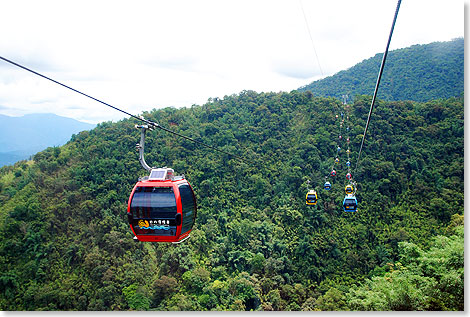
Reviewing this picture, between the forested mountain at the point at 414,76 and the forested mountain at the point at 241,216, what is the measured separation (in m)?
13.9

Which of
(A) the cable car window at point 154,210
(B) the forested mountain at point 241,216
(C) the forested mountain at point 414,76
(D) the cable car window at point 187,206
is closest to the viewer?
(A) the cable car window at point 154,210

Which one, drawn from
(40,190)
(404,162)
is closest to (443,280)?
(404,162)

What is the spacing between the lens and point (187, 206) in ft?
28.4

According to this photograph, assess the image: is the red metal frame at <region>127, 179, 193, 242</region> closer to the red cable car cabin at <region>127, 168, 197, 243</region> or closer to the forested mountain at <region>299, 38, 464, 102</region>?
the red cable car cabin at <region>127, 168, 197, 243</region>

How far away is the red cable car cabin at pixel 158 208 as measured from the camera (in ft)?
26.7

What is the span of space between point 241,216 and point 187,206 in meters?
25.3

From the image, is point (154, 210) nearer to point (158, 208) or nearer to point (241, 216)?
point (158, 208)

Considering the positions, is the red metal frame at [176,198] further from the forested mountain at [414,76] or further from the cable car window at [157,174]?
the forested mountain at [414,76]

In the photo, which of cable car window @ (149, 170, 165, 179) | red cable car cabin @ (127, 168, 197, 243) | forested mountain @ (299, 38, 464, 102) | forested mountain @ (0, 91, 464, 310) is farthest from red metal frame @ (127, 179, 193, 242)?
forested mountain @ (299, 38, 464, 102)

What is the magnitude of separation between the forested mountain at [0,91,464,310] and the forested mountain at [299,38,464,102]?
13915 mm

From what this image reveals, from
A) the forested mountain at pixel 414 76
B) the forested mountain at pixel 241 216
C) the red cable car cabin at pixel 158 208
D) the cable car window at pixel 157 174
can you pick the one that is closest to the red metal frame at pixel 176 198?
the red cable car cabin at pixel 158 208

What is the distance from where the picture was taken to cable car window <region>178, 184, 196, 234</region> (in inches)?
333

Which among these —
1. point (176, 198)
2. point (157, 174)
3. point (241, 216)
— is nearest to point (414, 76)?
point (241, 216)

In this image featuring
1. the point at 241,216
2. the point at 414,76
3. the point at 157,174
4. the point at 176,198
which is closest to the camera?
the point at 176,198
